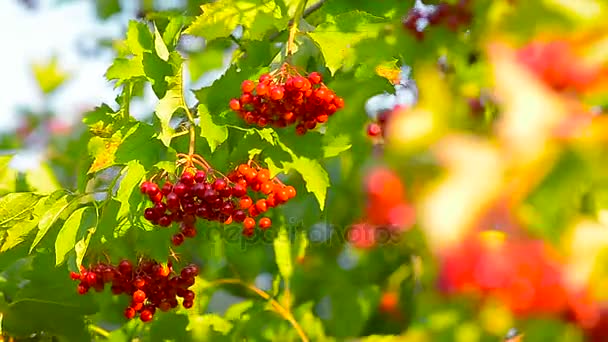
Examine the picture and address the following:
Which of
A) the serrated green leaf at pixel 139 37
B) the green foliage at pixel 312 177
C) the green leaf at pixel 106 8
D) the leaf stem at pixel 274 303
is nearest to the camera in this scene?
the green foliage at pixel 312 177

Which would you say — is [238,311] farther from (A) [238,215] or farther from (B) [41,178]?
(B) [41,178]

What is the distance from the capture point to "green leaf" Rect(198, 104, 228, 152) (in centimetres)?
214

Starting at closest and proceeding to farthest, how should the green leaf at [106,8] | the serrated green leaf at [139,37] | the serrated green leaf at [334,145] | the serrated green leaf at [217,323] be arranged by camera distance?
1. the serrated green leaf at [139,37]
2. the serrated green leaf at [334,145]
3. the serrated green leaf at [217,323]
4. the green leaf at [106,8]

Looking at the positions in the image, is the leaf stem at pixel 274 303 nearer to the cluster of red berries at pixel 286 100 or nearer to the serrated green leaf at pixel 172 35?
the cluster of red berries at pixel 286 100

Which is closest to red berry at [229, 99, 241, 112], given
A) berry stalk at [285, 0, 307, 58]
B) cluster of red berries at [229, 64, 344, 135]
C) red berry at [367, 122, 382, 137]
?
cluster of red berries at [229, 64, 344, 135]

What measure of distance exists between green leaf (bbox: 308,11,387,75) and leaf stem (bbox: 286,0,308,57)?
7 centimetres

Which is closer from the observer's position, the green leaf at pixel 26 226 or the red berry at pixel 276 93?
the red berry at pixel 276 93

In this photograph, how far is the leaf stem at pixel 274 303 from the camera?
278 centimetres

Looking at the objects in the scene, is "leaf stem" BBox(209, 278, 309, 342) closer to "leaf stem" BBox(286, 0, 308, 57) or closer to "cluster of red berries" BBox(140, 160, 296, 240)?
"cluster of red berries" BBox(140, 160, 296, 240)

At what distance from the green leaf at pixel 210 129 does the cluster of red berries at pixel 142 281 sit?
41 cm

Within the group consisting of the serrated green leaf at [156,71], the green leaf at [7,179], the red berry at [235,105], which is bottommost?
the green leaf at [7,179]

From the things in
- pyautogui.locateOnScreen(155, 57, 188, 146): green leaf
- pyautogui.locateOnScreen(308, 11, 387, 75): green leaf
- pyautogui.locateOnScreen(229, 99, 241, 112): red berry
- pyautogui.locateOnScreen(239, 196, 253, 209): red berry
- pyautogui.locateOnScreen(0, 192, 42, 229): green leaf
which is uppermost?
pyautogui.locateOnScreen(308, 11, 387, 75): green leaf

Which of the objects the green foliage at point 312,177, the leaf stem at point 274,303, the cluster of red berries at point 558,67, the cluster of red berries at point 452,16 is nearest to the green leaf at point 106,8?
the green foliage at point 312,177

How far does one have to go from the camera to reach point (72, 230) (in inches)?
85.9
